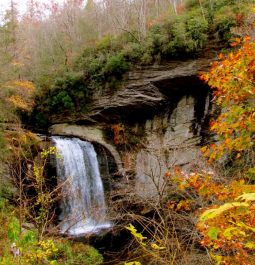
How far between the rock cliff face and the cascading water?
1380 millimetres

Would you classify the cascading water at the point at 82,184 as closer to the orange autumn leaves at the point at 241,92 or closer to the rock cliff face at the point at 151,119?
the rock cliff face at the point at 151,119

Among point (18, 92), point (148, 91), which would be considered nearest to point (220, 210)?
point (148, 91)

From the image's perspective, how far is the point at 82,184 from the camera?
1480 cm

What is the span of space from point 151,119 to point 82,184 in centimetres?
525

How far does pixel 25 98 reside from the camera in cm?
1641

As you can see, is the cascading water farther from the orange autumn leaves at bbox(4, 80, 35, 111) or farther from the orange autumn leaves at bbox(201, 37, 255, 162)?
the orange autumn leaves at bbox(201, 37, 255, 162)

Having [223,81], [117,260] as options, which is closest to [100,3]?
[117,260]

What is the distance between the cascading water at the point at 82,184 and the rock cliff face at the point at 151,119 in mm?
1380

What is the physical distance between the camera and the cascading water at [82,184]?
45.5 ft

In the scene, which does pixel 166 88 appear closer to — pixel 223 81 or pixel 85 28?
pixel 85 28

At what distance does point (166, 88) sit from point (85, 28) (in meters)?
8.45

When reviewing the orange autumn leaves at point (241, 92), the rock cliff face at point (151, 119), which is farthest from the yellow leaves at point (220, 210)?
the rock cliff face at point (151, 119)

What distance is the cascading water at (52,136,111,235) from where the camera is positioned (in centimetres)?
1388

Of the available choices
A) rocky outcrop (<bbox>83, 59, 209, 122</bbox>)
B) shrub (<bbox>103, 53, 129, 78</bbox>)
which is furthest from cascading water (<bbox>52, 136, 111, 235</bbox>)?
Result: shrub (<bbox>103, 53, 129, 78</bbox>)
